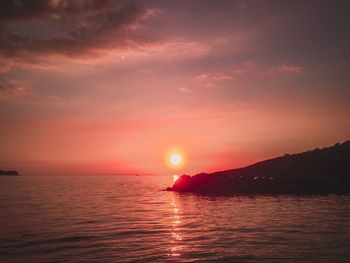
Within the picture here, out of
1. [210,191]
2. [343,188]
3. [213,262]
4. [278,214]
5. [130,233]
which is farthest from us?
[210,191]

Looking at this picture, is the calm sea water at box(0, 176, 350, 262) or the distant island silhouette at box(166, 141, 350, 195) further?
the distant island silhouette at box(166, 141, 350, 195)

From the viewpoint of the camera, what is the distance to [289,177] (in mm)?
95750

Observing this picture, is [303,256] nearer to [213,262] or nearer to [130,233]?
[213,262]

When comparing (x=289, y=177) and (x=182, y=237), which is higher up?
(x=289, y=177)

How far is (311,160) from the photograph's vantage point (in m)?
106

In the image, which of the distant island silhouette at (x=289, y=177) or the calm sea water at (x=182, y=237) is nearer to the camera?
the calm sea water at (x=182, y=237)

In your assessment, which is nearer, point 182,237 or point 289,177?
point 182,237

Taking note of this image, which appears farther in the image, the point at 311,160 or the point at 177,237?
the point at 311,160

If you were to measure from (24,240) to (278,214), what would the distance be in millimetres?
29319

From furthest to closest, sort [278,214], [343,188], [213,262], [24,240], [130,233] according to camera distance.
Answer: [343,188]
[278,214]
[130,233]
[24,240]
[213,262]

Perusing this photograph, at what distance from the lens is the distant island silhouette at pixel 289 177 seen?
83.6 m

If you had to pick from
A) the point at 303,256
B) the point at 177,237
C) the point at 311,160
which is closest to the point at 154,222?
the point at 177,237

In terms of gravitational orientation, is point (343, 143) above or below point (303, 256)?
above

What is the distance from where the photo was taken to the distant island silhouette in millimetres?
83562
